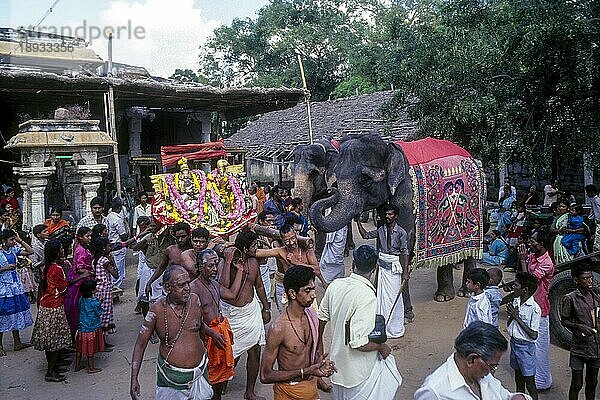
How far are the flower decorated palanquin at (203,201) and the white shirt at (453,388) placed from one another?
16.9 ft

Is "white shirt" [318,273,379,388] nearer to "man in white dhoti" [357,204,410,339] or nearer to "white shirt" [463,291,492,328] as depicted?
"white shirt" [463,291,492,328]

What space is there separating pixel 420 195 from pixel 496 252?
3.89 m

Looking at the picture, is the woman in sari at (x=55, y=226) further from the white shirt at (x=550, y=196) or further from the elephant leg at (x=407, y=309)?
the white shirt at (x=550, y=196)

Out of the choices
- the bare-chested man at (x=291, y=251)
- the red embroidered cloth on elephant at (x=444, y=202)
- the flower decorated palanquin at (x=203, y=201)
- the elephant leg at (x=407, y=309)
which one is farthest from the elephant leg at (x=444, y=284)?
the bare-chested man at (x=291, y=251)

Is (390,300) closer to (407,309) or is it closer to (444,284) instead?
(407,309)

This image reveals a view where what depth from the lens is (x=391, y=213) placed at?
6.53 metres

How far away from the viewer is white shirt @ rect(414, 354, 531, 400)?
7.95ft

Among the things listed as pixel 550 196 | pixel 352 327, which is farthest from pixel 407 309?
pixel 550 196

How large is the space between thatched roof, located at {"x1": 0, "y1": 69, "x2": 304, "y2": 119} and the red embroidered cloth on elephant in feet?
23.6

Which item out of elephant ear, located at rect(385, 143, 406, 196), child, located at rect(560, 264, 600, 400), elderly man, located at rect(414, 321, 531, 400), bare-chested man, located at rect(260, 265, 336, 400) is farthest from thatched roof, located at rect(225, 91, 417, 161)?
elderly man, located at rect(414, 321, 531, 400)

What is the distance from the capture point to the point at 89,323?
575 cm

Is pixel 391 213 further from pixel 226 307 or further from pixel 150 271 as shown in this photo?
pixel 150 271

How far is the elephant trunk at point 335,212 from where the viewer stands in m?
6.70

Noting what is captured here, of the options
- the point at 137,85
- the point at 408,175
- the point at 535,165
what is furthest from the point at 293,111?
the point at 408,175
